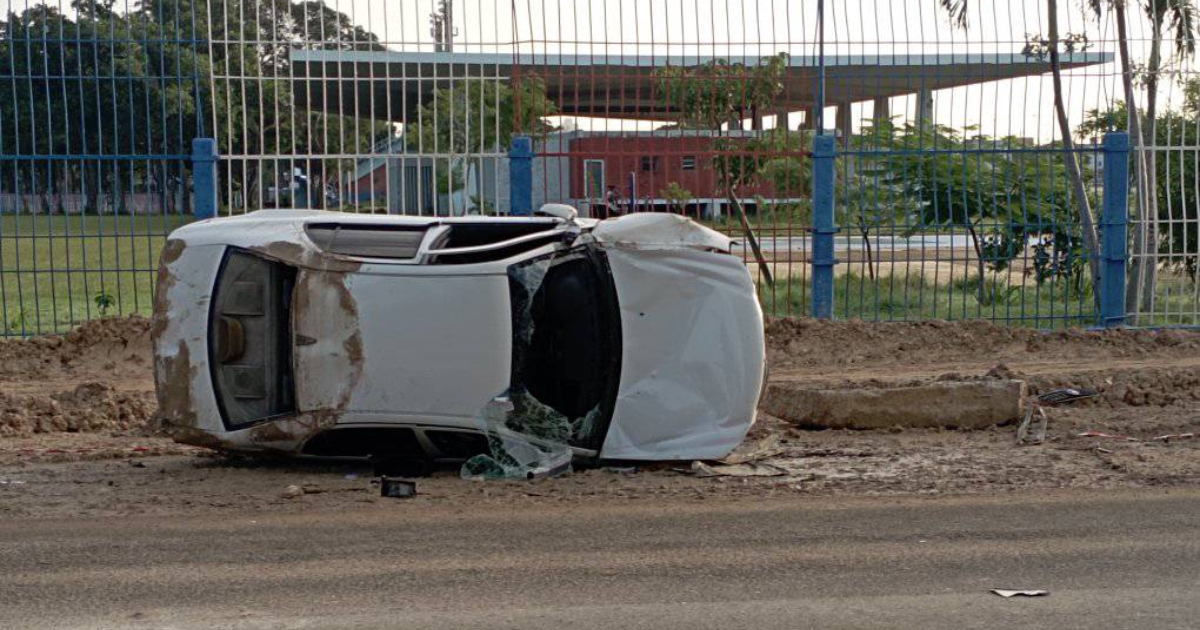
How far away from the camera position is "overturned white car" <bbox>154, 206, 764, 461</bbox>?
27.2 feet

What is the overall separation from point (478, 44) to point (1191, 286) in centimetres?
795

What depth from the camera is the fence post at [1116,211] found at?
1475 centimetres

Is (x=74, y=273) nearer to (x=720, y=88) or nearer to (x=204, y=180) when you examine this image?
(x=204, y=180)

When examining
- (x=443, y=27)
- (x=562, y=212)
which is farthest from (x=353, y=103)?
(x=562, y=212)

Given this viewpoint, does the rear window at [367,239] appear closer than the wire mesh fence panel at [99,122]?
Yes

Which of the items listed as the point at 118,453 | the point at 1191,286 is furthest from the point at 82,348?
the point at 1191,286

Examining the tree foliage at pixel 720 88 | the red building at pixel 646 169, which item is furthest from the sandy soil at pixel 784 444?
the tree foliage at pixel 720 88

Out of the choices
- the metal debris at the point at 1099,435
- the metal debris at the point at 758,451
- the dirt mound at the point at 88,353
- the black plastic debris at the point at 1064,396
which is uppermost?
the dirt mound at the point at 88,353

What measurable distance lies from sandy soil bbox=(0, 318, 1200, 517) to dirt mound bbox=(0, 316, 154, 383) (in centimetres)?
2

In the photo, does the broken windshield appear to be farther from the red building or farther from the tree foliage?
the tree foliage

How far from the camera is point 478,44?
14531mm

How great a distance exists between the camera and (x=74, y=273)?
16750 millimetres

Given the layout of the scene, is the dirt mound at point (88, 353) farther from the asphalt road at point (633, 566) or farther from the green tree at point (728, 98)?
the asphalt road at point (633, 566)

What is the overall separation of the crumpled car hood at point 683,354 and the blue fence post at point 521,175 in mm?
5639
